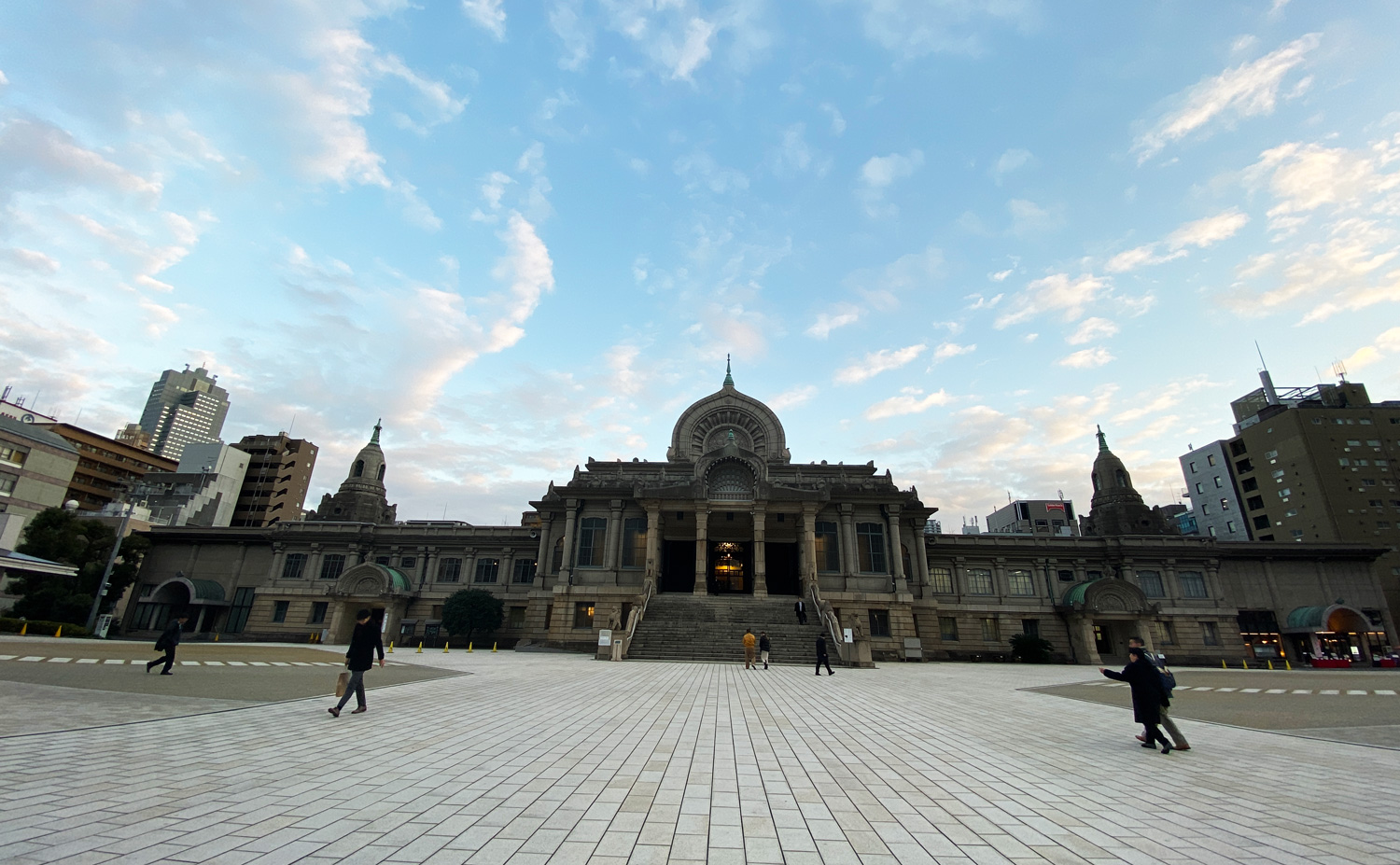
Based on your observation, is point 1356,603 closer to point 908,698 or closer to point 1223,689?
point 1223,689

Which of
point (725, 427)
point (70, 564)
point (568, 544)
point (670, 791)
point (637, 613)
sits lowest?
point (670, 791)

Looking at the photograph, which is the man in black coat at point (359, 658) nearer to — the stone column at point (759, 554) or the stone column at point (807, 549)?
the stone column at point (759, 554)

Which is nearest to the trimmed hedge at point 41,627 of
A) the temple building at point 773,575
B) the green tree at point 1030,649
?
the temple building at point 773,575

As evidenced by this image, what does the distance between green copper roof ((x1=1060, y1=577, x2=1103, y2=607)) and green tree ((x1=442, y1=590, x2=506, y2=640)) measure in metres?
40.6

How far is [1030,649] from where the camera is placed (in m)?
38.8

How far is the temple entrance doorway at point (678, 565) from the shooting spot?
44938 mm

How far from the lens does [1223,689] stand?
20.5 meters

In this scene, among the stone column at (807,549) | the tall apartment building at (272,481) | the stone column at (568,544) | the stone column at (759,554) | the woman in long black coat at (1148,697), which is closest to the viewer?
the woman in long black coat at (1148,697)

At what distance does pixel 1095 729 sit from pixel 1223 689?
14.0 metres

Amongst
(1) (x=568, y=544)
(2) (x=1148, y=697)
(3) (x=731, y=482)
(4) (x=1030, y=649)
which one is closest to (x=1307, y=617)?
(4) (x=1030, y=649)

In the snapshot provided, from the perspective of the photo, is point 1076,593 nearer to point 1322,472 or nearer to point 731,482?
point 731,482

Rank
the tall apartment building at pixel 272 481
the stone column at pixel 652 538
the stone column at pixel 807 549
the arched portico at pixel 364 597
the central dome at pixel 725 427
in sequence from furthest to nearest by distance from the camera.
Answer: the tall apartment building at pixel 272 481 < the central dome at pixel 725 427 < the arched portico at pixel 364 597 < the stone column at pixel 652 538 < the stone column at pixel 807 549

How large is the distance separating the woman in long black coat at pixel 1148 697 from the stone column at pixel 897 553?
1153 inches

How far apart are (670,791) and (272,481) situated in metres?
103
